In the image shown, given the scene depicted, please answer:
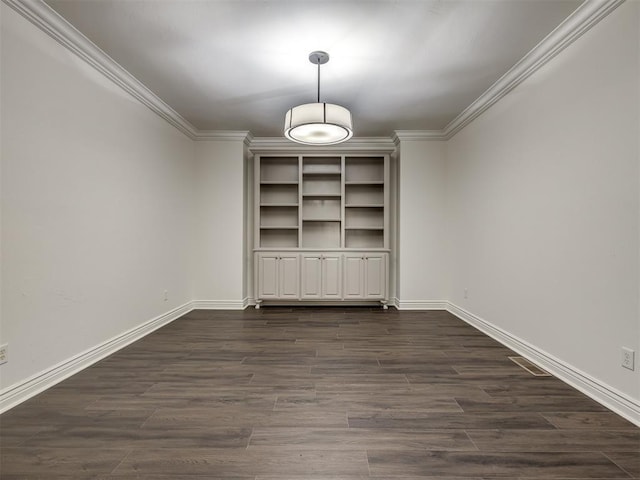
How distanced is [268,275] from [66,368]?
2.76 meters

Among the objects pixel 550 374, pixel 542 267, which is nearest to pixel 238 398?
pixel 550 374

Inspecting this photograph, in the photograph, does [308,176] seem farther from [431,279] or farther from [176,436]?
[176,436]

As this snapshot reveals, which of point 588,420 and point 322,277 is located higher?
point 322,277

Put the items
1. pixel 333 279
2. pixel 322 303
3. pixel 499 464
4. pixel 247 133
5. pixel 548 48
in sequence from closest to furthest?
pixel 499 464 < pixel 548 48 < pixel 247 133 < pixel 333 279 < pixel 322 303

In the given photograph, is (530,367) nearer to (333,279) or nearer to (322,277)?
(333,279)

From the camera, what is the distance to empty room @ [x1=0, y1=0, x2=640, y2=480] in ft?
5.44

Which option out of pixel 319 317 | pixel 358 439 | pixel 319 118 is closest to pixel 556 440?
pixel 358 439

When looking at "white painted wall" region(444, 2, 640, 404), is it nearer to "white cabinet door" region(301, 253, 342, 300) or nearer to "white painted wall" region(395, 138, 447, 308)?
"white painted wall" region(395, 138, 447, 308)


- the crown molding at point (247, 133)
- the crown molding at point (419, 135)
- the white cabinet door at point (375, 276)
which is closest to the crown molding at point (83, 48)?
the crown molding at point (247, 133)

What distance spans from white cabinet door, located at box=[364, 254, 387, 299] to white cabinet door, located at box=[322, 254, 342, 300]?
15.3 inches

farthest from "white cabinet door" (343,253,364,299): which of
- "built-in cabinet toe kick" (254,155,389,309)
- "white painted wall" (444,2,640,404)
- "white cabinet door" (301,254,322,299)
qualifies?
"white painted wall" (444,2,640,404)

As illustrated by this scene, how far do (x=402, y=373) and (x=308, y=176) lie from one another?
3.52 meters

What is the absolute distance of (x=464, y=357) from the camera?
2826 mm

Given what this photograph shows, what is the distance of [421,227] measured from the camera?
473 cm
